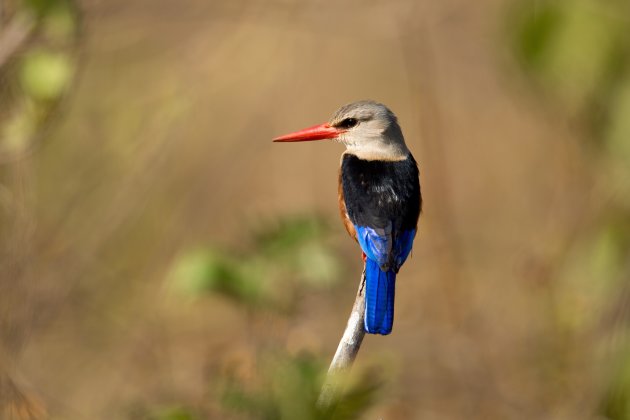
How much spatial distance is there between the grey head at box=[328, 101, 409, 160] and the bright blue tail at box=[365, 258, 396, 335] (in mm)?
678

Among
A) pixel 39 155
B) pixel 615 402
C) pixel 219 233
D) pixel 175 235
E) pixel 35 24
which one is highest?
pixel 35 24

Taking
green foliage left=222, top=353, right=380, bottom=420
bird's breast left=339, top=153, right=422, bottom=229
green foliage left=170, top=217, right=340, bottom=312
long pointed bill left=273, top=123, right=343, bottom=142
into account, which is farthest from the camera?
green foliage left=170, top=217, right=340, bottom=312

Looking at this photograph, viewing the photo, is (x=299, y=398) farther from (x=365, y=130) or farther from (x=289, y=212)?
(x=289, y=212)

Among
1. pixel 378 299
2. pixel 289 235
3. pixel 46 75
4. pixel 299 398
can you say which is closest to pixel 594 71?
pixel 289 235

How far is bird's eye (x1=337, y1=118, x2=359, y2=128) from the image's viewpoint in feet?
11.0

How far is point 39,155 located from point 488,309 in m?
2.68

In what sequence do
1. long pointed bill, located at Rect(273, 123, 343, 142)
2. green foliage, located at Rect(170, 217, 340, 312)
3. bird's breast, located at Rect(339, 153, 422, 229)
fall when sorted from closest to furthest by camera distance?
bird's breast, located at Rect(339, 153, 422, 229) → long pointed bill, located at Rect(273, 123, 343, 142) → green foliage, located at Rect(170, 217, 340, 312)

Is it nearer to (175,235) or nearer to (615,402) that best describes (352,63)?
(175,235)

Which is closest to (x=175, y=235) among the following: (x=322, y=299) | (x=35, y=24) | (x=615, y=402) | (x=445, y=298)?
(x=322, y=299)

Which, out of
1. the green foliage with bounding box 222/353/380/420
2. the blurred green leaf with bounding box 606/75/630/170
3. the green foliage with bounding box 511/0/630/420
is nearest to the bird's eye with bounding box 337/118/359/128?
the green foliage with bounding box 511/0/630/420

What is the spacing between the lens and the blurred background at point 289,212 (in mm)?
3486

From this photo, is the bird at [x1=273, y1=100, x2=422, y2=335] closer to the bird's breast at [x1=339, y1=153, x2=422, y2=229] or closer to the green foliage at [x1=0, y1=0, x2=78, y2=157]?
the bird's breast at [x1=339, y1=153, x2=422, y2=229]

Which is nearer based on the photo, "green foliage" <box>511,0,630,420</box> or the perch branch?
the perch branch

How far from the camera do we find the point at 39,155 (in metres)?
5.64
